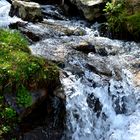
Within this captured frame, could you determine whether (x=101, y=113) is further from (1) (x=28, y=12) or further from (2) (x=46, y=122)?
(1) (x=28, y=12)

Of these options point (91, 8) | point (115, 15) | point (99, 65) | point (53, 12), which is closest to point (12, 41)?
point (99, 65)

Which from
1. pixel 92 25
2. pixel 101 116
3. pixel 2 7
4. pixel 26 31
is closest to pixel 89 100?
pixel 101 116

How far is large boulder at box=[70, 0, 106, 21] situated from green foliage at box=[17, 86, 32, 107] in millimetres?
7866

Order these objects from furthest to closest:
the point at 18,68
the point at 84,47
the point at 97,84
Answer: the point at 84,47 < the point at 97,84 < the point at 18,68

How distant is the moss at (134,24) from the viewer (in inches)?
491

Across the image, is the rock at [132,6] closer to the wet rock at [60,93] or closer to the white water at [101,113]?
the white water at [101,113]

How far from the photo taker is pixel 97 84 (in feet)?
29.9

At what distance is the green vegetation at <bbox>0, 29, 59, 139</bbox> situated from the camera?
23.0 ft

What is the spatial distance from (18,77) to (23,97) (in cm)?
39

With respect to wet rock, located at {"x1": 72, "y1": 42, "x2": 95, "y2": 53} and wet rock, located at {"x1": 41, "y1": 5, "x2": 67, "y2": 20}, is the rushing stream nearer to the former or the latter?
wet rock, located at {"x1": 72, "y1": 42, "x2": 95, "y2": 53}

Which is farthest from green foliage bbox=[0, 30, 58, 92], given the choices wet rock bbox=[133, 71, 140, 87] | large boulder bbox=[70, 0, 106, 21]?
large boulder bbox=[70, 0, 106, 21]

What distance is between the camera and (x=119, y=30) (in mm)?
12820

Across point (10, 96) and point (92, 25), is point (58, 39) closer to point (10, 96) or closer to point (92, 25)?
point (92, 25)

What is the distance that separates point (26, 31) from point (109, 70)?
11.7 feet
